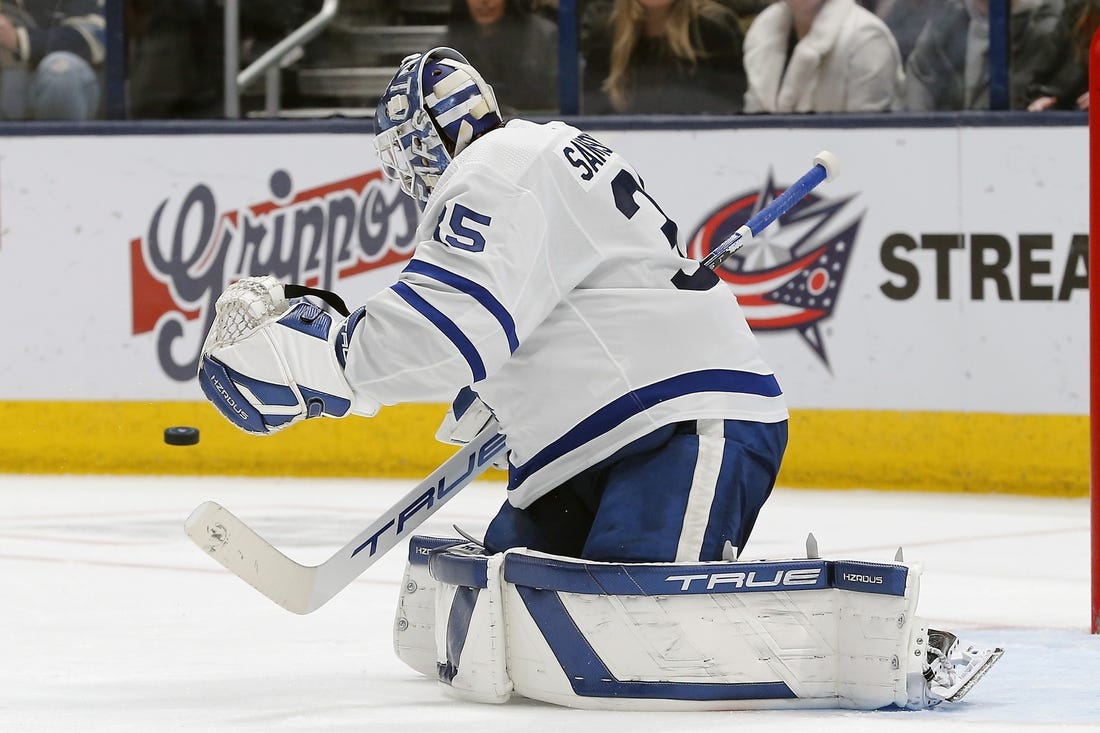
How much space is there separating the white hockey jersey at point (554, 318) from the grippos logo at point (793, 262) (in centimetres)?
294

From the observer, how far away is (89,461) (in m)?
6.18

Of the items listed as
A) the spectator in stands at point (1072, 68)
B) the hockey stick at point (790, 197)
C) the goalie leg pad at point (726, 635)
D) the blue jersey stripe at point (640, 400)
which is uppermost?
the spectator in stands at point (1072, 68)

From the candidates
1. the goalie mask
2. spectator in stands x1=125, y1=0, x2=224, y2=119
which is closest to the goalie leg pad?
the goalie mask

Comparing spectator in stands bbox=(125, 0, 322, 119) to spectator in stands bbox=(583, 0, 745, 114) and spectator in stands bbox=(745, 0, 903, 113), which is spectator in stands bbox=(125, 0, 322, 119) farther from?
spectator in stands bbox=(745, 0, 903, 113)

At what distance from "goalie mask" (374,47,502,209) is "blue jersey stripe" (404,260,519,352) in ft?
1.07

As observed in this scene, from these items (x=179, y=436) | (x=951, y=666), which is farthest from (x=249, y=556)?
(x=951, y=666)

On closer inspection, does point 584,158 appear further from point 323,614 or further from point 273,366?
point 323,614

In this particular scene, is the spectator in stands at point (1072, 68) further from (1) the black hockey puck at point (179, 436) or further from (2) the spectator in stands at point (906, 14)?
(1) the black hockey puck at point (179, 436)

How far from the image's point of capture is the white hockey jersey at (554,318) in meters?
2.48

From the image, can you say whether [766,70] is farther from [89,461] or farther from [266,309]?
[266,309]

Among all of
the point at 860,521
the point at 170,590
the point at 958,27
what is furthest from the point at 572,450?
the point at 958,27

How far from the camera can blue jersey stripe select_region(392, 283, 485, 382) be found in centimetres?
246

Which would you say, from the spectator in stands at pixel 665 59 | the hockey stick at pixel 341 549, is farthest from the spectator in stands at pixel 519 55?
the hockey stick at pixel 341 549

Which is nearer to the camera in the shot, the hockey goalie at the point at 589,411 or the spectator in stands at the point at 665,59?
the hockey goalie at the point at 589,411
